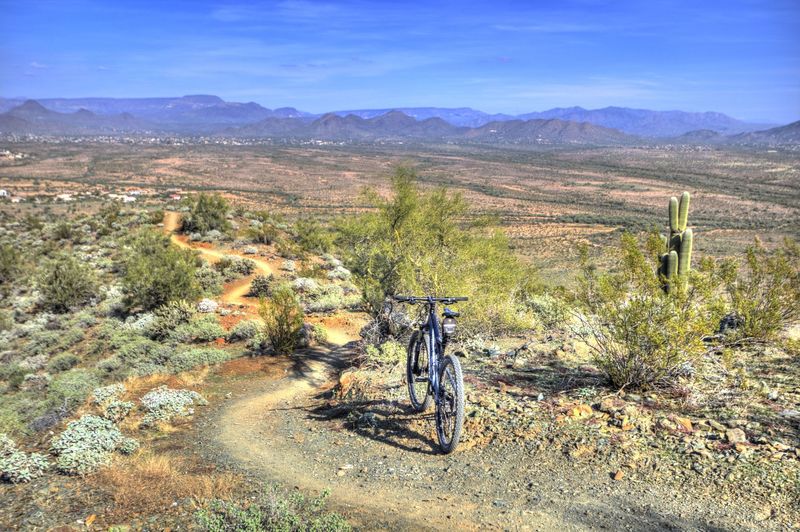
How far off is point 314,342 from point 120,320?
6242 millimetres

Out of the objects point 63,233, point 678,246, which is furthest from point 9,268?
point 678,246

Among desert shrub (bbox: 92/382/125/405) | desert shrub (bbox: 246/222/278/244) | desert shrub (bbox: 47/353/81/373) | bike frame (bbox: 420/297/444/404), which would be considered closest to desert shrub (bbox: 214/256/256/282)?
desert shrub (bbox: 246/222/278/244)

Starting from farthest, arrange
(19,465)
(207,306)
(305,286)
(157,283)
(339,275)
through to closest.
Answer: (339,275) < (305,286) < (207,306) < (157,283) < (19,465)

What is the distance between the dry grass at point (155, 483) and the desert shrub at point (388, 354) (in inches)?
154

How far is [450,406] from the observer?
229 inches

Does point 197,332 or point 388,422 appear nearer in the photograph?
point 388,422

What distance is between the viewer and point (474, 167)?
12475cm

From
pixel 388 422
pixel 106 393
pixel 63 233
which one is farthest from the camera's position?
pixel 63 233

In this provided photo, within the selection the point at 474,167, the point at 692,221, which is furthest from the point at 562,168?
the point at 692,221

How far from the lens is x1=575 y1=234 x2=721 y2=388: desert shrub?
616 centimetres

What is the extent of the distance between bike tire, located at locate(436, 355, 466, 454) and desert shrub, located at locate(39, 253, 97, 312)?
14760 mm

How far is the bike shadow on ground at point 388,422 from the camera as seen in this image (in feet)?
20.5

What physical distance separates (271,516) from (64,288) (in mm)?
15173

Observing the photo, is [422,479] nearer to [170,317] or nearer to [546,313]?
[546,313]
